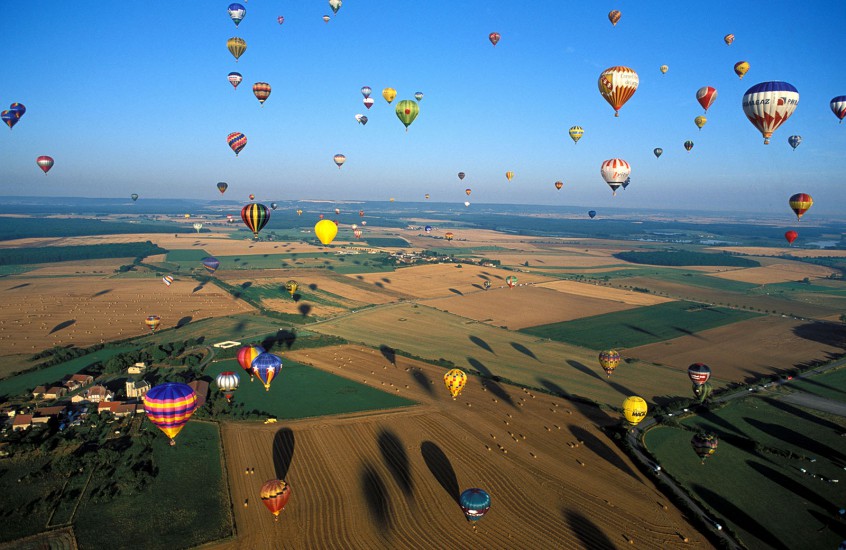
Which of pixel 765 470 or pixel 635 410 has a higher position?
pixel 635 410

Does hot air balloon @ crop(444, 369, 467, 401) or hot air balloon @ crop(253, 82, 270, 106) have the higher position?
hot air balloon @ crop(253, 82, 270, 106)

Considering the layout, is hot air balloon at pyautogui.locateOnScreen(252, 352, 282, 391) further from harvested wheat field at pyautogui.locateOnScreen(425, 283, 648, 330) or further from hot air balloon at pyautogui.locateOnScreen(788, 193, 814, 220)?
hot air balloon at pyautogui.locateOnScreen(788, 193, 814, 220)

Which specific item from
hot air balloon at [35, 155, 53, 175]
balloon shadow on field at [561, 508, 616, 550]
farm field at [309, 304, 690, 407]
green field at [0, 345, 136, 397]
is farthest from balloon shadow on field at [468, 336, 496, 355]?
hot air balloon at [35, 155, 53, 175]

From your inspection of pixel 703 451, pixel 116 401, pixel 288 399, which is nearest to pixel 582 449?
pixel 703 451

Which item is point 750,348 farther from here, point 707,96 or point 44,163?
point 44,163

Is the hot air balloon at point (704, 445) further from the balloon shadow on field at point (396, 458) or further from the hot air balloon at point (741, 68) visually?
the hot air balloon at point (741, 68)

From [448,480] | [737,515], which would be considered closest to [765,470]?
[737,515]

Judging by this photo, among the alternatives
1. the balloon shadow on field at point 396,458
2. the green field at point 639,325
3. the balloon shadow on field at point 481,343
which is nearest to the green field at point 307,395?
the balloon shadow on field at point 396,458
